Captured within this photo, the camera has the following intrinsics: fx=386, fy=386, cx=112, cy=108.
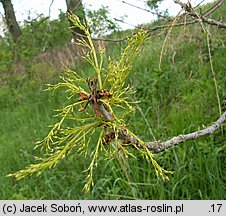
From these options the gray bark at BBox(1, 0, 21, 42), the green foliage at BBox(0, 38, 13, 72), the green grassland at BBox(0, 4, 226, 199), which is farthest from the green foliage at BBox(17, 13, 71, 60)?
the green grassland at BBox(0, 4, 226, 199)

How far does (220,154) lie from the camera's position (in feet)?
7.67

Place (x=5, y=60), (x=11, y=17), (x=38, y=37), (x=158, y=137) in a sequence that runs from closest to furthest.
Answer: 1. (x=158, y=137)
2. (x=5, y=60)
3. (x=38, y=37)
4. (x=11, y=17)

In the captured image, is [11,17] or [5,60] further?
[11,17]

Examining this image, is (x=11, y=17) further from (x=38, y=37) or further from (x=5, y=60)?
(x=5, y=60)

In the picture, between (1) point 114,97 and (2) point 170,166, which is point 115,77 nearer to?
(1) point 114,97

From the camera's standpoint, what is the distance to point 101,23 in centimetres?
466

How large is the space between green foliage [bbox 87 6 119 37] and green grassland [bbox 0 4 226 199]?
0.30m

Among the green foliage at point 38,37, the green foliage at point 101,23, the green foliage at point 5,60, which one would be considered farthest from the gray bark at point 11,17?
the green foliage at point 101,23

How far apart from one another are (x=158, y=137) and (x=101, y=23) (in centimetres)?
232

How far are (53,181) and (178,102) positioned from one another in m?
1.20

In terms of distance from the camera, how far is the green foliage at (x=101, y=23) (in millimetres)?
4407

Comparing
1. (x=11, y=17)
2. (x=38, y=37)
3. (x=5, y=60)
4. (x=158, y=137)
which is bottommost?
(x=158, y=137)

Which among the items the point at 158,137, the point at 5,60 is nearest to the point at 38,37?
the point at 5,60

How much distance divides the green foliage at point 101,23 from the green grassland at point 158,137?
0.99ft
